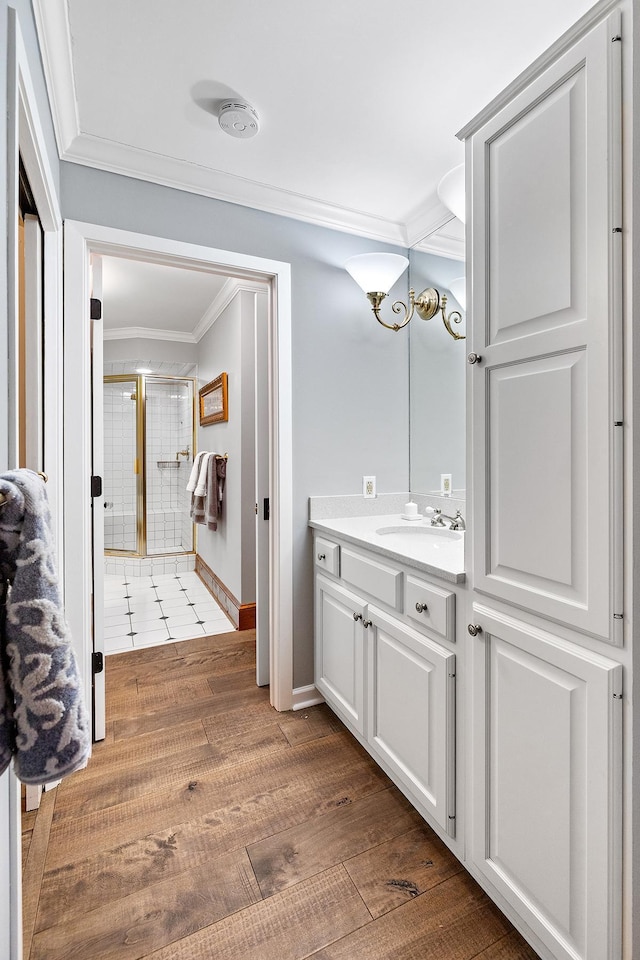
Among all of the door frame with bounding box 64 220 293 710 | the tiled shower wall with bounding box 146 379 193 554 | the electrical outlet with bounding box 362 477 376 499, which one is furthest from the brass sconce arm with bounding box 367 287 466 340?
the tiled shower wall with bounding box 146 379 193 554

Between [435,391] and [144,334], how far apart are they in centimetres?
347

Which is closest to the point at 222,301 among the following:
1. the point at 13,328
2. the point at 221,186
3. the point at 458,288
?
the point at 221,186

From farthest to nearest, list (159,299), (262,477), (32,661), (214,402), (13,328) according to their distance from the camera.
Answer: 1. (214,402)
2. (159,299)
3. (262,477)
4. (13,328)
5. (32,661)

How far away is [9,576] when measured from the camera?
21.4 inches

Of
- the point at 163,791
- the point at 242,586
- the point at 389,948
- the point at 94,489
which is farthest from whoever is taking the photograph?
the point at 242,586

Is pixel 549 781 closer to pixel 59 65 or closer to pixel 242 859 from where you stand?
pixel 242 859

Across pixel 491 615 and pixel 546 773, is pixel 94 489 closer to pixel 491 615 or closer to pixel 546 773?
pixel 491 615

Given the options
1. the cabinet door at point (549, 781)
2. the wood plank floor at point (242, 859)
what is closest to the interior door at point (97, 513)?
the wood plank floor at point (242, 859)

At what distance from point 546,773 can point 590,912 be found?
0.80 feet

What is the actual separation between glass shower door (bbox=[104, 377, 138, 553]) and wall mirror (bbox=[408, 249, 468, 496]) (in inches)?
138

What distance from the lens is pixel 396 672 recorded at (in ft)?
5.28

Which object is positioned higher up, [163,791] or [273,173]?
[273,173]

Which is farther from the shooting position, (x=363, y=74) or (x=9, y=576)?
(x=363, y=74)

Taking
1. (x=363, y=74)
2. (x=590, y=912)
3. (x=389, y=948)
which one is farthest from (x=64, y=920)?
(x=363, y=74)
